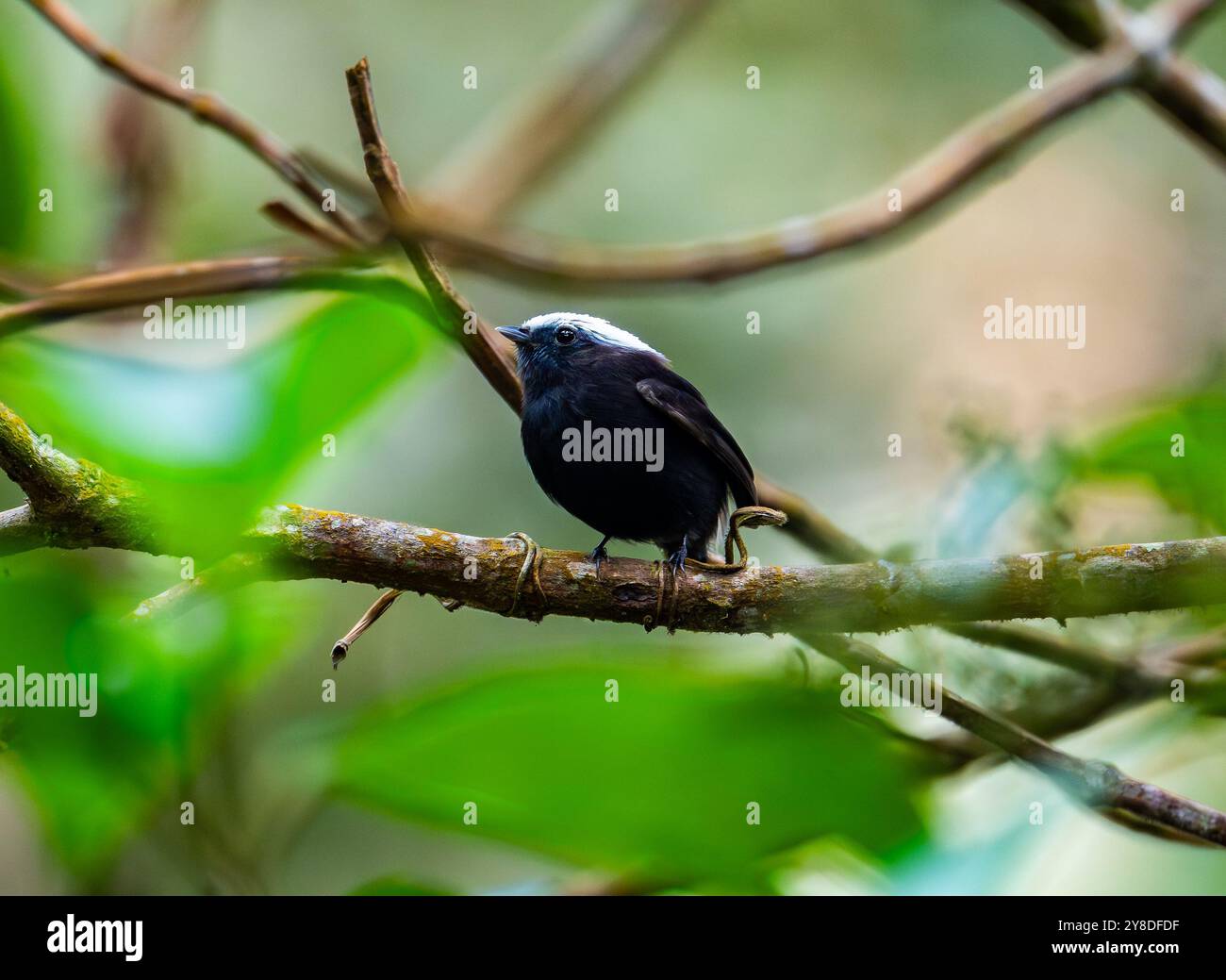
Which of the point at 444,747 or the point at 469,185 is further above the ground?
the point at 469,185

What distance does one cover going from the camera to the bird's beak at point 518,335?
3.50m

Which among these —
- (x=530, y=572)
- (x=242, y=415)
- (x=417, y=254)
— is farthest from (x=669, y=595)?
(x=242, y=415)

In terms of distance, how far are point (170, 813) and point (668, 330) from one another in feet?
17.1

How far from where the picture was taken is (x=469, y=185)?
4.97 meters

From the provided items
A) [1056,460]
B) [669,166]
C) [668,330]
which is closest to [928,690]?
[1056,460]

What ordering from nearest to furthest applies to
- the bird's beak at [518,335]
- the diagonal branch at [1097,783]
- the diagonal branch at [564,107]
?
the diagonal branch at [1097,783], the bird's beak at [518,335], the diagonal branch at [564,107]

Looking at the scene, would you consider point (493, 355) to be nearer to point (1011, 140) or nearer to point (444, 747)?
point (444, 747)

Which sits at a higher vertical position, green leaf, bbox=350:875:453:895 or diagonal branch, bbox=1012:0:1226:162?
diagonal branch, bbox=1012:0:1226:162

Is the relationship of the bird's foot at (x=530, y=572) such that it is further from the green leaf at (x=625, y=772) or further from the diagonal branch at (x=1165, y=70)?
the diagonal branch at (x=1165, y=70)
